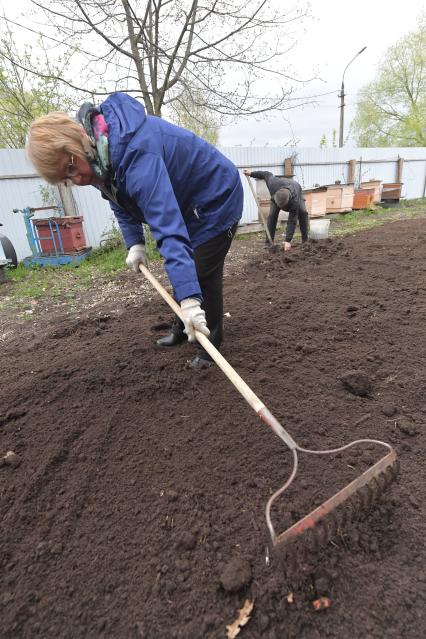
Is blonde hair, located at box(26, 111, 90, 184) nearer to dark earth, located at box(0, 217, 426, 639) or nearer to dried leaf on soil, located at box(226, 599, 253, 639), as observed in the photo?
dark earth, located at box(0, 217, 426, 639)

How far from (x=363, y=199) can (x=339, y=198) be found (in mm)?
1372

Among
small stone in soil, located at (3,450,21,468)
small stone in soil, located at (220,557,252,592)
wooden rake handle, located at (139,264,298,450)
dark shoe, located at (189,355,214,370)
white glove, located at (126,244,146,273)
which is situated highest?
white glove, located at (126,244,146,273)

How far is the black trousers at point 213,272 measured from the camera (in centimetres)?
231

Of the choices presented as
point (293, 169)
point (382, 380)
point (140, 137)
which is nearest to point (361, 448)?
point (382, 380)

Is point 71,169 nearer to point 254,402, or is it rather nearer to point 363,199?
point 254,402

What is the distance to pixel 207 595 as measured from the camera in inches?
50.3

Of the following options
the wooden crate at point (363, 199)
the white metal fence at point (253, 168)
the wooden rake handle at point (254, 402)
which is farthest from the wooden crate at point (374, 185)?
the wooden rake handle at point (254, 402)

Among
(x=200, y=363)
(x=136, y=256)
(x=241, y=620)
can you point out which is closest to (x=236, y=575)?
(x=241, y=620)

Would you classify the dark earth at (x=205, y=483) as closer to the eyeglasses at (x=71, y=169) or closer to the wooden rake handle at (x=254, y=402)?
the wooden rake handle at (x=254, y=402)

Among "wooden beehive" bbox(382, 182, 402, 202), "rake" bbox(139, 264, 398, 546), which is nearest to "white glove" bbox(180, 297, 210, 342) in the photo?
"rake" bbox(139, 264, 398, 546)

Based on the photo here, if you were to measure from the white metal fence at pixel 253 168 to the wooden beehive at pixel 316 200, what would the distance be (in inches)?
66.9

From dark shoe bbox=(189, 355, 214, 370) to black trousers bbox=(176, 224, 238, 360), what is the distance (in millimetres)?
27

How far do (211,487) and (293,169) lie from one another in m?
12.4

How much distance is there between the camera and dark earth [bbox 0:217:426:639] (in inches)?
48.9
